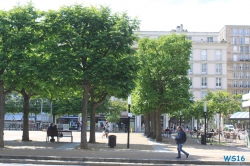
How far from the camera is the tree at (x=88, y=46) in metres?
21.1

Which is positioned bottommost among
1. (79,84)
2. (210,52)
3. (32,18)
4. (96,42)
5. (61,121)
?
(61,121)

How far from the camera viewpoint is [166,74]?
106 ft

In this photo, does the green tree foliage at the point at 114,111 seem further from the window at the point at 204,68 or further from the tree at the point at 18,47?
the tree at the point at 18,47

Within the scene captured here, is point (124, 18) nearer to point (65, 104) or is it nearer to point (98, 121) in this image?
point (65, 104)

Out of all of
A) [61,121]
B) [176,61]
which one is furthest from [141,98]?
[61,121]

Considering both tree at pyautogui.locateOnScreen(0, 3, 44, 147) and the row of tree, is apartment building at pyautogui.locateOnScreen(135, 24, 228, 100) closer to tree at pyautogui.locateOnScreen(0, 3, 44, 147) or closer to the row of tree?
the row of tree

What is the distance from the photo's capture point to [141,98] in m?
31.4

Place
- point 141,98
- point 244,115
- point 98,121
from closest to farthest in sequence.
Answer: point 244,115 < point 141,98 < point 98,121

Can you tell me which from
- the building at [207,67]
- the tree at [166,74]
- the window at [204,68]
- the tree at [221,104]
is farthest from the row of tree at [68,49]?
the window at [204,68]

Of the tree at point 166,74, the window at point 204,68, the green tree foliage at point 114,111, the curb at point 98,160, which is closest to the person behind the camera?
the curb at point 98,160

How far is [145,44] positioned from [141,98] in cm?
554

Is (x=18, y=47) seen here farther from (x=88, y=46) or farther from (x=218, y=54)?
(x=218, y=54)

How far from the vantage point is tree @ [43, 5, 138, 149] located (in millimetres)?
21094

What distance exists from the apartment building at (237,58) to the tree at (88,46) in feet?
326
